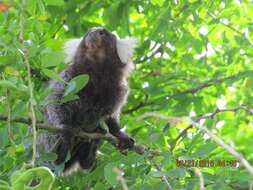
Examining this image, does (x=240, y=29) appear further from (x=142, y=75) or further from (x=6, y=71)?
(x=6, y=71)

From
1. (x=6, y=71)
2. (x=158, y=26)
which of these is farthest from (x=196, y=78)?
(x=6, y=71)

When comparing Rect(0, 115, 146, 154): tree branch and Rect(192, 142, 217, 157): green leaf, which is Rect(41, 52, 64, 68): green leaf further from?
Rect(192, 142, 217, 157): green leaf

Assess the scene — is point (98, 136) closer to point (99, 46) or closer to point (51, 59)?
point (99, 46)

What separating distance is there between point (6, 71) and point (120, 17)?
2970 millimetres

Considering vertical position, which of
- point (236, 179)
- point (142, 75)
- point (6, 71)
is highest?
point (6, 71)

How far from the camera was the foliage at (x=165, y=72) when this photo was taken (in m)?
3.78

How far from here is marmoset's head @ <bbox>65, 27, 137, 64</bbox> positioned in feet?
18.3

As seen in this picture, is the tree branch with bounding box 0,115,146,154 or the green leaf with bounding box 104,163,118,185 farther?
the tree branch with bounding box 0,115,146,154

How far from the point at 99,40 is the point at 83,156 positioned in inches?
41.8

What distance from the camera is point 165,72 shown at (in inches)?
280

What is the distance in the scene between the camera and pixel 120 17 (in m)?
6.21

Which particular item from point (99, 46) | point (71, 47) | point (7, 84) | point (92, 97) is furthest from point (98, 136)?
point (7, 84)

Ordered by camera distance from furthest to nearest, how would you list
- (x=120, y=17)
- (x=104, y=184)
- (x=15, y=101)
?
(x=120, y=17) → (x=104, y=184) → (x=15, y=101)

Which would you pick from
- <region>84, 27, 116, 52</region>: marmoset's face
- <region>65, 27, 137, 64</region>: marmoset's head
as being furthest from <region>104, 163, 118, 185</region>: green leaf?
<region>84, 27, 116, 52</region>: marmoset's face
